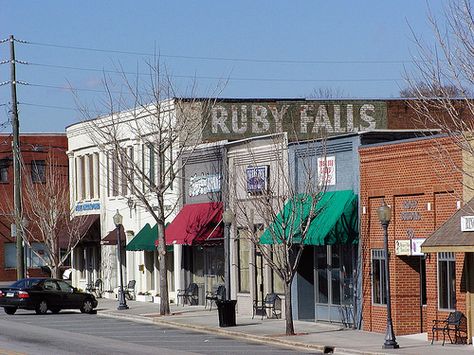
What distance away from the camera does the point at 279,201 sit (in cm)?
3528

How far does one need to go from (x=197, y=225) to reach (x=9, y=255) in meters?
35.7

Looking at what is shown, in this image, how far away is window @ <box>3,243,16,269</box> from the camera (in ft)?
250

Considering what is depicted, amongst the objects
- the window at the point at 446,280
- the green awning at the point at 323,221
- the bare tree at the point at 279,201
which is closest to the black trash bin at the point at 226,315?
the bare tree at the point at 279,201

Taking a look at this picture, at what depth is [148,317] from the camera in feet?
135

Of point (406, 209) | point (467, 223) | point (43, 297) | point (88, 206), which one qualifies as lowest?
point (43, 297)

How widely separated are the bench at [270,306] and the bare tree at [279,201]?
5.24 ft

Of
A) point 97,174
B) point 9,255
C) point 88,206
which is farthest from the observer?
point 9,255

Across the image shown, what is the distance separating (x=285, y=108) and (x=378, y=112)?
14.2ft

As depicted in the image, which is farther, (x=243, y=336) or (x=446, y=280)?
(x=243, y=336)

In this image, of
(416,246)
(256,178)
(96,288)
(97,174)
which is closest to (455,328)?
(416,246)

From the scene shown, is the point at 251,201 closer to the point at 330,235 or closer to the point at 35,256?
the point at 330,235

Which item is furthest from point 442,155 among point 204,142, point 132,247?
point 132,247

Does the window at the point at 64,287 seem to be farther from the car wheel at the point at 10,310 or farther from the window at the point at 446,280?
the window at the point at 446,280

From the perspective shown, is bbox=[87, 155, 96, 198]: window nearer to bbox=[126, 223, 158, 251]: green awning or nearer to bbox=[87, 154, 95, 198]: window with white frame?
bbox=[87, 154, 95, 198]: window with white frame
